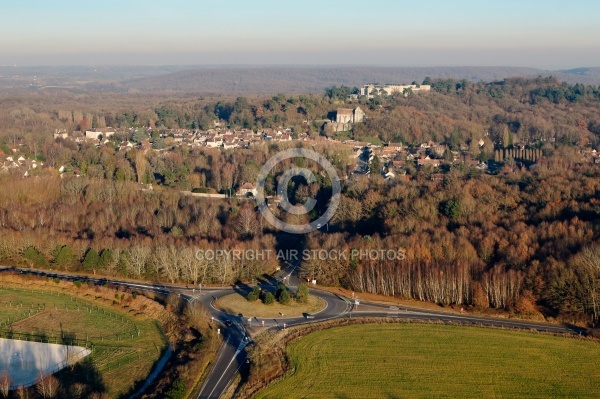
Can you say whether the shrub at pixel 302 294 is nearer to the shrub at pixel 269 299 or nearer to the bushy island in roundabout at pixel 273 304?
the bushy island in roundabout at pixel 273 304

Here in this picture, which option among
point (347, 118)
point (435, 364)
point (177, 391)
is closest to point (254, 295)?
point (177, 391)

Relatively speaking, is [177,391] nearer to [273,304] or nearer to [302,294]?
[273,304]

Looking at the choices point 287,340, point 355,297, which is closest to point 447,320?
point 355,297

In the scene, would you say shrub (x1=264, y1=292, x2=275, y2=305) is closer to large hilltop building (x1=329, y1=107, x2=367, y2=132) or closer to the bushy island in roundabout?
the bushy island in roundabout

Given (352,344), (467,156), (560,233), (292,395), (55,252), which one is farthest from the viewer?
(467,156)

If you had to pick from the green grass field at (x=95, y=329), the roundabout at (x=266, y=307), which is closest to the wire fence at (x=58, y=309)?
the green grass field at (x=95, y=329)

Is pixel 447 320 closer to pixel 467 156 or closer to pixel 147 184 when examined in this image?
pixel 147 184
